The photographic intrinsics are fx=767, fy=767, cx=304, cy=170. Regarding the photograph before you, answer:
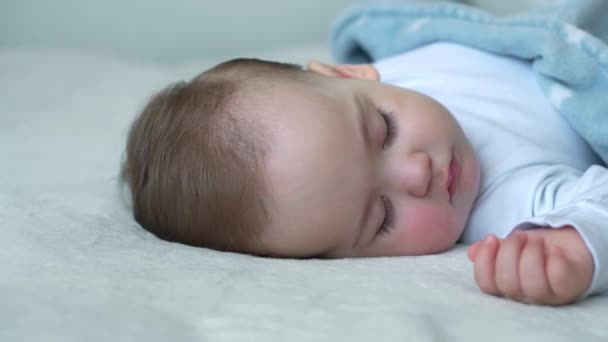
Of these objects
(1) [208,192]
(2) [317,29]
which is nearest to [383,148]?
(1) [208,192]

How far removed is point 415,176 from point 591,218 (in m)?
0.22

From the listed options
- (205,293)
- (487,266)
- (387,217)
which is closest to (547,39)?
(387,217)

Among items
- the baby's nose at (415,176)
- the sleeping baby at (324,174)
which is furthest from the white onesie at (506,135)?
the baby's nose at (415,176)

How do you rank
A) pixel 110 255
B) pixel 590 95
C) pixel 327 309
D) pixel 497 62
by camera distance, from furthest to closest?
pixel 497 62 < pixel 590 95 < pixel 110 255 < pixel 327 309

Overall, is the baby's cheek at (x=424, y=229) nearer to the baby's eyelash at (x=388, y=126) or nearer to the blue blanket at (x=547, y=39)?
the baby's eyelash at (x=388, y=126)

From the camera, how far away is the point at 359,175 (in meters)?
0.87

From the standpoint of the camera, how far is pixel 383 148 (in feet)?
2.99

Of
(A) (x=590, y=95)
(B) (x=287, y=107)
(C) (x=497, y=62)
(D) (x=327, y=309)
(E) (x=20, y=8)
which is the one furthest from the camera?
(E) (x=20, y=8)

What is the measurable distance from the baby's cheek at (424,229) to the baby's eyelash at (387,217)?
1 cm

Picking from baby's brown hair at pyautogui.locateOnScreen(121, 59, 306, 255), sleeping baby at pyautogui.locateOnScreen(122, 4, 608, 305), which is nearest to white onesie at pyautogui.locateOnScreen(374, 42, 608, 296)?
sleeping baby at pyautogui.locateOnScreen(122, 4, 608, 305)

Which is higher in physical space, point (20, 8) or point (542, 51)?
point (542, 51)

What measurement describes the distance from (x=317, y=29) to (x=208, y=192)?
4.28 ft

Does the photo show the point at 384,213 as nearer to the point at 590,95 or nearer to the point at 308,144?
the point at 308,144

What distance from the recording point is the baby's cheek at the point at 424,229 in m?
0.89
